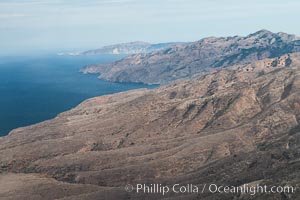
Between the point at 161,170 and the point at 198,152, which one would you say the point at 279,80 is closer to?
the point at 198,152

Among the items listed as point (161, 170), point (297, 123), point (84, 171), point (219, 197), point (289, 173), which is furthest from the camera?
point (297, 123)

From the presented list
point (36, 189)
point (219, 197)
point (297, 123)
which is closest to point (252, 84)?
point (297, 123)

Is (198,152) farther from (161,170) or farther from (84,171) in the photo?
(84,171)

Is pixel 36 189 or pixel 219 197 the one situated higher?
pixel 219 197

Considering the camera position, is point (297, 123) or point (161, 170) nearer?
point (161, 170)

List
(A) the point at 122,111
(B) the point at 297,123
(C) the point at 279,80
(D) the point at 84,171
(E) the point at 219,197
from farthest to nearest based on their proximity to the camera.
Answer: (A) the point at 122,111
(C) the point at 279,80
(B) the point at 297,123
(D) the point at 84,171
(E) the point at 219,197

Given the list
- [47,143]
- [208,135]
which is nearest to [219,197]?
[208,135]
